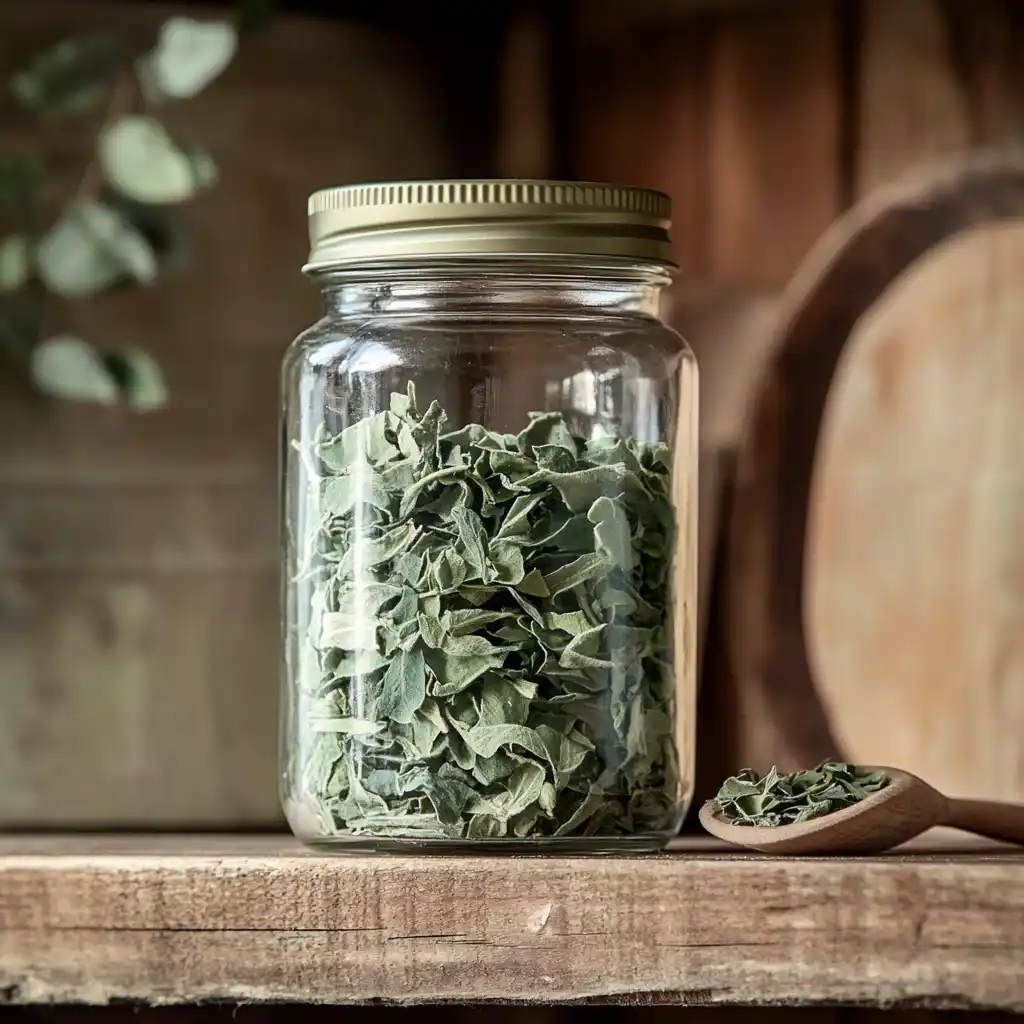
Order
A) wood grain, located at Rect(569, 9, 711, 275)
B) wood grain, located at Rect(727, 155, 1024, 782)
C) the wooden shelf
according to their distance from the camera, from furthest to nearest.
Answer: wood grain, located at Rect(569, 9, 711, 275), wood grain, located at Rect(727, 155, 1024, 782), the wooden shelf

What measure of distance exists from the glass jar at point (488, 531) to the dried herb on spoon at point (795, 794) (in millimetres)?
32

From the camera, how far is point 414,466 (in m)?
0.61

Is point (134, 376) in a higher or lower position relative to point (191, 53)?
lower

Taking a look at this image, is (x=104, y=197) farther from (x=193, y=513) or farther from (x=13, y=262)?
(x=193, y=513)

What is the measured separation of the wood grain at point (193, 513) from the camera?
89 cm

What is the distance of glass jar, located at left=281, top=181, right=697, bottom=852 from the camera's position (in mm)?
593

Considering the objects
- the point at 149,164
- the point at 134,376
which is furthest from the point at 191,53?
the point at 134,376

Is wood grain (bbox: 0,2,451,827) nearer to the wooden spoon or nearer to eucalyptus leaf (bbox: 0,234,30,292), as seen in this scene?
eucalyptus leaf (bbox: 0,234,30,292)

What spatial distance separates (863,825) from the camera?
597 mm

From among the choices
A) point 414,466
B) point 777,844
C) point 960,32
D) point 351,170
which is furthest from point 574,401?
point 960,32

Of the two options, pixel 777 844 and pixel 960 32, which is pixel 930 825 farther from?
pixel 960 32

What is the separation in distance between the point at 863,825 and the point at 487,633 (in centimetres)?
16

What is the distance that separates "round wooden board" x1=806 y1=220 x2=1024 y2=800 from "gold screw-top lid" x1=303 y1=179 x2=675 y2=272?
252mm

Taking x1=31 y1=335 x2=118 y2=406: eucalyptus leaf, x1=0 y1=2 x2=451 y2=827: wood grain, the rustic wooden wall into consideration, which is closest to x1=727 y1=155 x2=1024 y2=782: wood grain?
the rustic wooden wall
